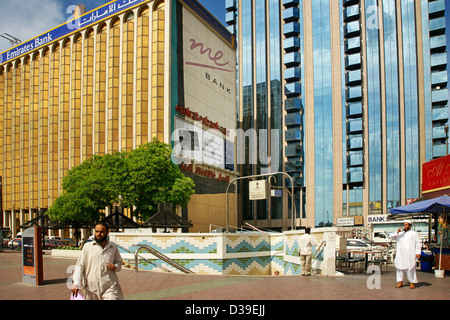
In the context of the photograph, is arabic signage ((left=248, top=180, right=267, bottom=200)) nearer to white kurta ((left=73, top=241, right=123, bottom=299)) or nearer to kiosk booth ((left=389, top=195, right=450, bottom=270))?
kiosk booth ((left=389, top=195, right=450, bottom=270))

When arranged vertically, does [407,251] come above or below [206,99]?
below

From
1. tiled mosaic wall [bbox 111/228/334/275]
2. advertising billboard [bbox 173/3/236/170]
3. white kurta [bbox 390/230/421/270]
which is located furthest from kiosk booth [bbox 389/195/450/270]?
advertising billboard [bbox 173/3/236/170]

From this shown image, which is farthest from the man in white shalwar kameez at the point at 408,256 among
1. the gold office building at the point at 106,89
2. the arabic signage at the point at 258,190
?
the gold office building at the point at 106,89

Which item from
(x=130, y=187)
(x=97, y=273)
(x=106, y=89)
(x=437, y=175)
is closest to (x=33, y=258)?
(x=97, y=273)

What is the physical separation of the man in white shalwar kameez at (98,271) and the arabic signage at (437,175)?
16.0 meters

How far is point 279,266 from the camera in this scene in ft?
70.8

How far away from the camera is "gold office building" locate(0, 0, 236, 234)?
53250mm

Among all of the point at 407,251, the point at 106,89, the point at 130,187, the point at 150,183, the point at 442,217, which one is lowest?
the point at 407,251

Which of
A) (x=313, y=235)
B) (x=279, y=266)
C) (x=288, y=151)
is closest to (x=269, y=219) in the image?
(x=288, y=151)

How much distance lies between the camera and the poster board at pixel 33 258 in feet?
43.7

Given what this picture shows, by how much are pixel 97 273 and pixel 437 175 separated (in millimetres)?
17325

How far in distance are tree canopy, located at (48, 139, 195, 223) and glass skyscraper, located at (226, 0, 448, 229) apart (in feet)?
119

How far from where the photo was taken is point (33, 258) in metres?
13.6

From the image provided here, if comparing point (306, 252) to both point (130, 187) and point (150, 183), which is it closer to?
point (150, 183)
